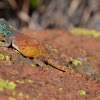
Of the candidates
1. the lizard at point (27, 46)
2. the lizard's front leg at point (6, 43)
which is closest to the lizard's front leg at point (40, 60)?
the lizard at point (27, 46)

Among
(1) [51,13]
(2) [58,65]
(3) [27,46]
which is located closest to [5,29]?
(3) [27,46]

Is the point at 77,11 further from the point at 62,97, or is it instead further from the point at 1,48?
the point at 62,97

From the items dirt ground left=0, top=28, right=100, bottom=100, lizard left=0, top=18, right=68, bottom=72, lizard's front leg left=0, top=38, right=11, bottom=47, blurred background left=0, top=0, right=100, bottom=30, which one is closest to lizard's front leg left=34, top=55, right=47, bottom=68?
lizard left=0, top=18, right=68, bottom=72

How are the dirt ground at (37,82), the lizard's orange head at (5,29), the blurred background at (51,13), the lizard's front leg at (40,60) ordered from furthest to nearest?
the blurred background at (51,13) → the lizard's orange head at (5,29) → the lizard's front leg at (40,60) → the dirt ground at (37,82)

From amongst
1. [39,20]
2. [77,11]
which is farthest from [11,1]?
[77,11]

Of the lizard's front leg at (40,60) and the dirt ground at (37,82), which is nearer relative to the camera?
the dirt ground at (37,82)

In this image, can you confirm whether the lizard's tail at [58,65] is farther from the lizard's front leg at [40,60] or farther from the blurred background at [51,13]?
the blurred background at [51,13]

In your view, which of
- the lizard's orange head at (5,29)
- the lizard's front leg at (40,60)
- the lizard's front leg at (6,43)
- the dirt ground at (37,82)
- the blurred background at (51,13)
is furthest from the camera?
the blurred background at (51,13)
